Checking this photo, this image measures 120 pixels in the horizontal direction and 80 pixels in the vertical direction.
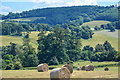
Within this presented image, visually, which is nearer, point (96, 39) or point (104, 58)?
point (104, 58)

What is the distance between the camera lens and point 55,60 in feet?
284

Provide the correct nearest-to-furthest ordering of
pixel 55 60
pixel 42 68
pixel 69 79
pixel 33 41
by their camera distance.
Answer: pixel 69 79 < pixel 42 68 < pixel 55 60 < pixel 33 41

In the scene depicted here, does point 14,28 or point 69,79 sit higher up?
point 14,28

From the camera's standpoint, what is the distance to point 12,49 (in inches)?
4227

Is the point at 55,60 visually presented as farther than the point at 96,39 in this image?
No

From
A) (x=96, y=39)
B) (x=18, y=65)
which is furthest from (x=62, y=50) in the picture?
(x=96, y=39)

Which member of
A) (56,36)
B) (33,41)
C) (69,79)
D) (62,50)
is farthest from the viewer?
(33,41)

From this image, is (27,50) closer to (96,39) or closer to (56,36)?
(56,36)

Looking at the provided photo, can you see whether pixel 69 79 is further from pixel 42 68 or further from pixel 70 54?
pixel 70 54

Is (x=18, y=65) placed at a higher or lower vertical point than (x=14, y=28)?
lower

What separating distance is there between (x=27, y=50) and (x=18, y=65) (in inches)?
731

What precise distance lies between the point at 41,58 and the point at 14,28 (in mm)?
112103

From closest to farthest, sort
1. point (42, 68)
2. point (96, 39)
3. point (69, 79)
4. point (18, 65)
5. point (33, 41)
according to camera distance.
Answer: point (69, 79) → point (42, 68) → point (18, 65) → point (33, 41) → point (96, 39)

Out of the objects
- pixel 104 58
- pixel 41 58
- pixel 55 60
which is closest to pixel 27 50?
pixel 41 58
